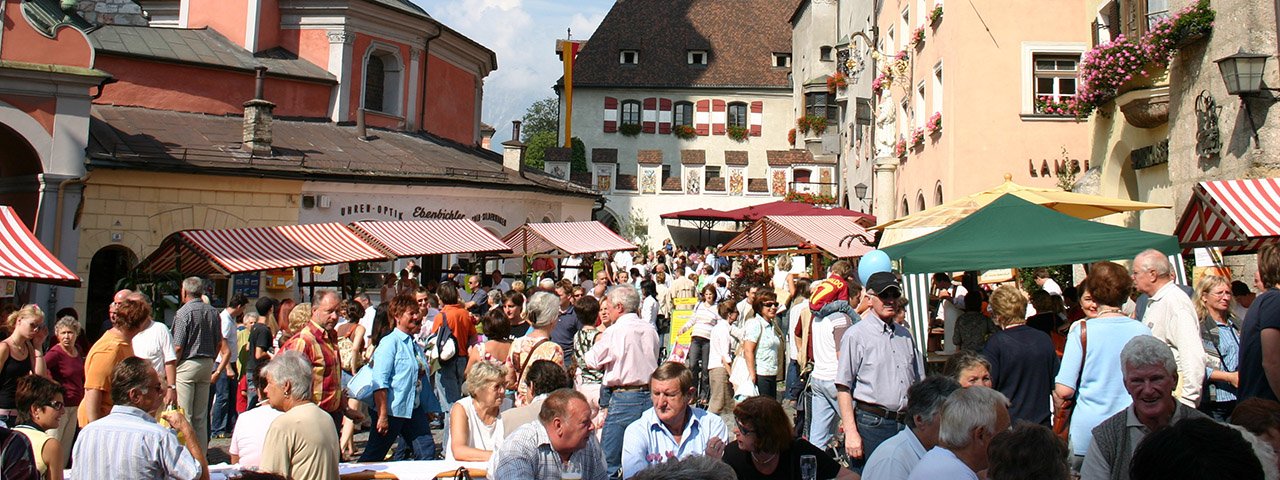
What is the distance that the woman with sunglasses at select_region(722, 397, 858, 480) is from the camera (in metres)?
5.03

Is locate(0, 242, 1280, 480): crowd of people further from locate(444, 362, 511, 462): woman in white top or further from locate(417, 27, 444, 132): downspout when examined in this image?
locate(417, 27, 444, 132): downspout

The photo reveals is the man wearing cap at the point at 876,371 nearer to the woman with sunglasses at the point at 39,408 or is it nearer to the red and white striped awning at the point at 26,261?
the woman with sunglasses at the point at 39,408

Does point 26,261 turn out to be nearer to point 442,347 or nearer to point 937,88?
point 442,347

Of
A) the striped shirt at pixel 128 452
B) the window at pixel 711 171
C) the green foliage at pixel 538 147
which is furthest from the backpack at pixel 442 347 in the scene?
the green foliage at pixel 538 147

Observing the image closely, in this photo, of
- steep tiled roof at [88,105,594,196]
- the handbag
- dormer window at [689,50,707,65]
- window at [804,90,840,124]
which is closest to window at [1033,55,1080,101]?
steep tiled roof at [88,105,594,196]

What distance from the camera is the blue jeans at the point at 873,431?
6578mm

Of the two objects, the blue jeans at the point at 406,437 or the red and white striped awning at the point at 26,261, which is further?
the red and white striped awning at the point at 26,261

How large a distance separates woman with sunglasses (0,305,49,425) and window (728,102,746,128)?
168ft

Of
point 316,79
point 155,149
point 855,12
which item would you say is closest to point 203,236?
point 155,149

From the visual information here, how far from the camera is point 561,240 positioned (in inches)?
887

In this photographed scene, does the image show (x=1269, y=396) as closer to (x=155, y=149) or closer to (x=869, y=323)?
(x=869, y=323)

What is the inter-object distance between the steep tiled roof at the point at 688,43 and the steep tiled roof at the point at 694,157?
4.56 m

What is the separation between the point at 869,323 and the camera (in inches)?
264

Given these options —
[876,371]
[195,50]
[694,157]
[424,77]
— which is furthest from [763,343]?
[694,157]
